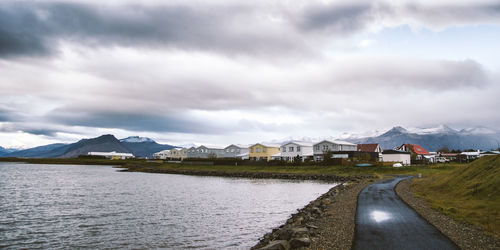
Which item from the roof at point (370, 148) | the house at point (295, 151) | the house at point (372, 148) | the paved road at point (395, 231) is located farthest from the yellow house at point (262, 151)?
the paved road at point (395, 231)

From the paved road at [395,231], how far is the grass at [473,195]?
9.24ft

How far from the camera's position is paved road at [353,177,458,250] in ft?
47.4

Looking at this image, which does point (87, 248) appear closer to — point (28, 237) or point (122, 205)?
point (28, 237)

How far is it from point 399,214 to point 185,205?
21.9 meters

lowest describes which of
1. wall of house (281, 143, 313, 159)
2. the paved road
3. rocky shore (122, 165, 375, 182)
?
rocky shore (122, 165, 375, 182)

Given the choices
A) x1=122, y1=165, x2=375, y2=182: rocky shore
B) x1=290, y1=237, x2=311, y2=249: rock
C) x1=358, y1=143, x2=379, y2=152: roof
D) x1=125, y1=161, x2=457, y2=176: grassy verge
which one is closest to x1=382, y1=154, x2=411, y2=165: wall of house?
x1=358, y1=143, x2=379, y2=152: roof

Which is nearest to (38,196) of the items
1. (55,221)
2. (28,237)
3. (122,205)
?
(122,205)

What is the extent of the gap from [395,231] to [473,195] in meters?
15.6

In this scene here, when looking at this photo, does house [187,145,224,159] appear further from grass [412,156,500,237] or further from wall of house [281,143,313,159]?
grass [412,156,500,237]

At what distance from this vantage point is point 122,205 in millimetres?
34688

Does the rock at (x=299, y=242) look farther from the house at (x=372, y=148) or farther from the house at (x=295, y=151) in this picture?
the house at (x=372, y=148)

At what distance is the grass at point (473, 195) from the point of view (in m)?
19.9

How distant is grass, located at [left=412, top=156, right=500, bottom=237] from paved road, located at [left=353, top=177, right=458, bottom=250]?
2.82 m

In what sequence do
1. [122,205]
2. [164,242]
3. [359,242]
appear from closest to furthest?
[359,242] < [164,242] < [122,205]
